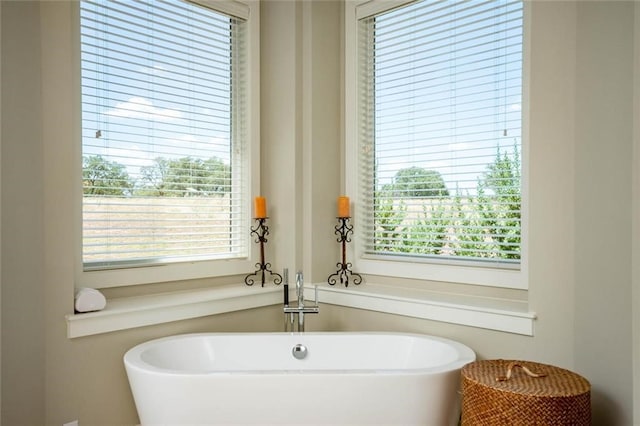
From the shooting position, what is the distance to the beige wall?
2.02 metres

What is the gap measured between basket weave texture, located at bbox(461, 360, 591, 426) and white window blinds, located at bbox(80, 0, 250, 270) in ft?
5.52

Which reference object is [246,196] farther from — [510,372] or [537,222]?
[510,372]

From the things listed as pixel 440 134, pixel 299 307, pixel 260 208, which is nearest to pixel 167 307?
pixel 299 307

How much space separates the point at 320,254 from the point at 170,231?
879mm

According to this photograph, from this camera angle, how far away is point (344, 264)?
316cm

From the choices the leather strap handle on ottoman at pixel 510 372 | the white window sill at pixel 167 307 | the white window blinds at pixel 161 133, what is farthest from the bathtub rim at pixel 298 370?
the white window blinds at pixel 161 133

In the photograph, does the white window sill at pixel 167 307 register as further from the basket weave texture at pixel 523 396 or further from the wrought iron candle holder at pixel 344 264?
the basket weave texture at pixel 523 396

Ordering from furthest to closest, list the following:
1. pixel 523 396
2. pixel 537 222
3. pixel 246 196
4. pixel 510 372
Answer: pixel 246 196 < pixel 537 222 < pixel 510 372 < pixel 523 396

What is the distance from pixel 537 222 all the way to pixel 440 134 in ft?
2.71

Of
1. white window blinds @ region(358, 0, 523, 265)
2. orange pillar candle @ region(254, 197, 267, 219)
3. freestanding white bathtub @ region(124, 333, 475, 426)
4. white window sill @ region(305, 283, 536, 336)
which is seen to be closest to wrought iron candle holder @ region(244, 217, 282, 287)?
orange pillar candle @ region(254, 197, 267, 219)

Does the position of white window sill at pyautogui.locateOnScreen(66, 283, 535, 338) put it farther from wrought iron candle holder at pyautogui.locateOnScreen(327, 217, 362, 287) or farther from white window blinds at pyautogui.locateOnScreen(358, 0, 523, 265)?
white window blinds at pyautogui.locateOnScreen(358, 0, 523, 265)

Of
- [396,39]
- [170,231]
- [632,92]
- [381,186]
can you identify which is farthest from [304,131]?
[632,92]

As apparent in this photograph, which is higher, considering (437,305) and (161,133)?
(161,133)

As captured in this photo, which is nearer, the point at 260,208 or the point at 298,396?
the point at 298,396
